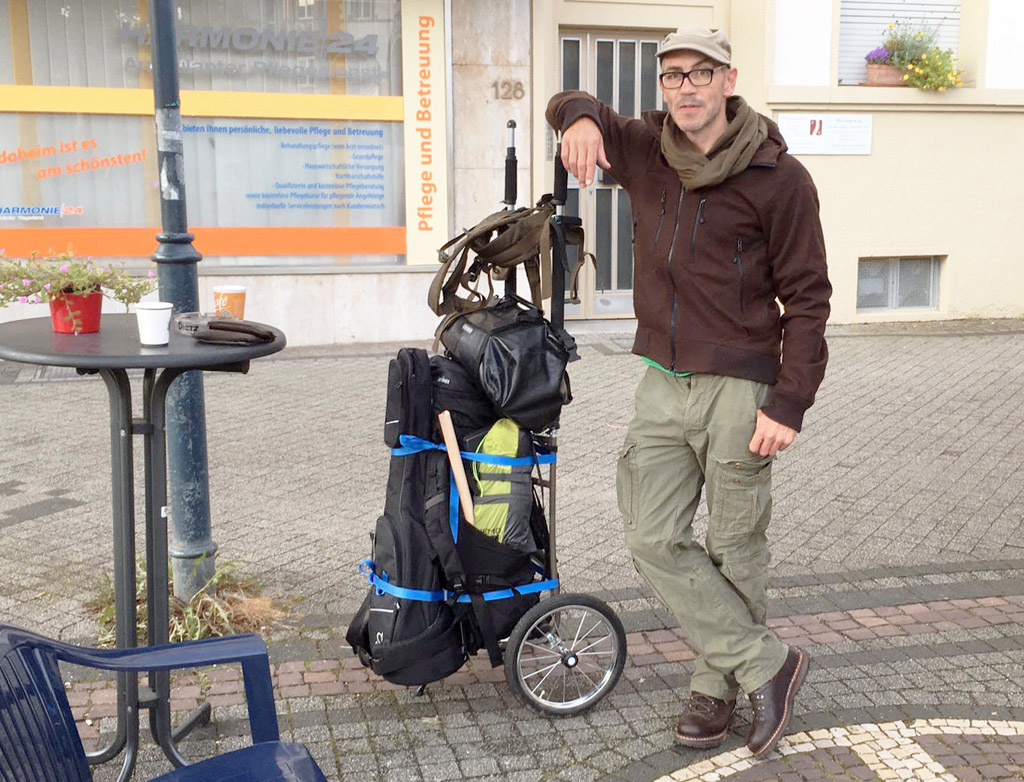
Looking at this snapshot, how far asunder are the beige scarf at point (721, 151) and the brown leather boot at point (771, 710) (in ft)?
5.05

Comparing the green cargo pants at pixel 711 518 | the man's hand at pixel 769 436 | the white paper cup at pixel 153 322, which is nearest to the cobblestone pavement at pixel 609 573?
the green cargo pants at pixel 711 518

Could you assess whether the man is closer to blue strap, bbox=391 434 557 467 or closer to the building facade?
blue strap, bbox=391 434 557 467

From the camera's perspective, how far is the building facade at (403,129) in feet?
33.9

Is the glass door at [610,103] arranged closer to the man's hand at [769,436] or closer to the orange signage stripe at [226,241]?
the orange signage stripe at [226,241]

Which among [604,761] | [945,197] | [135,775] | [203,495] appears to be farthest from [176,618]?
[945,197]

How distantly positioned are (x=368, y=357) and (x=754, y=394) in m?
7.24

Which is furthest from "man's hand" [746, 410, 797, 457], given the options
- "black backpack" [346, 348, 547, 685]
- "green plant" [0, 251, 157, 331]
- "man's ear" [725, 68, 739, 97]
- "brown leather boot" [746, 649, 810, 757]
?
"green plant" [0, 251, 157, 331]

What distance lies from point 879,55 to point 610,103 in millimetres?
2818

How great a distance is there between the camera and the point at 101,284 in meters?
3.50

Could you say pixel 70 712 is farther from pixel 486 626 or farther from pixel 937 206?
pixel 937 206

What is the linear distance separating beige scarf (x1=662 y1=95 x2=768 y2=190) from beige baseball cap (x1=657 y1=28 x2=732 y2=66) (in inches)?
6.6

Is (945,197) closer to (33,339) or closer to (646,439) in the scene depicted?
(646,439)

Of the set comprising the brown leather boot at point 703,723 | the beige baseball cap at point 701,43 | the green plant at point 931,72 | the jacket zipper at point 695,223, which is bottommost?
the brown leather boot at point 703,723

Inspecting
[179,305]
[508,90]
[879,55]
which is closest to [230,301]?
[179,305]
